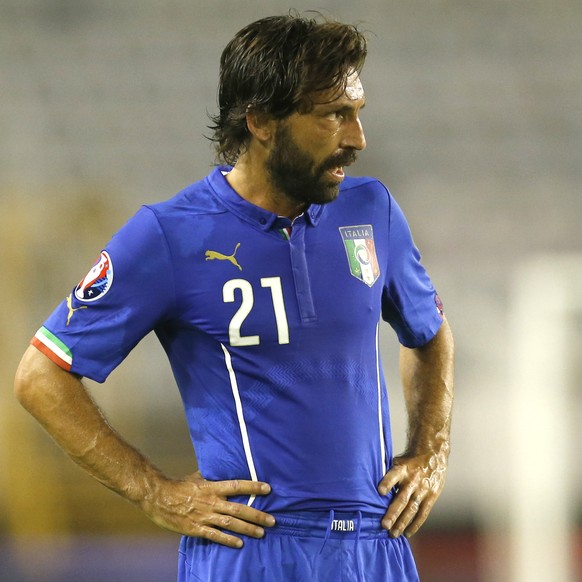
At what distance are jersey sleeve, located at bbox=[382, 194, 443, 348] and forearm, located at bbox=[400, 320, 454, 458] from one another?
1.3 inches

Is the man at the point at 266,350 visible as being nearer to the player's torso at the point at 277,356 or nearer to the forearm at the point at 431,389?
the player's torso at the point at 277,356

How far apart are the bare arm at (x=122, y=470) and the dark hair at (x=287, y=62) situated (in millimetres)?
537

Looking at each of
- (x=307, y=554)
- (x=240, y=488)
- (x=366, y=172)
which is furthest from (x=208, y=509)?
(x=366, y=172)

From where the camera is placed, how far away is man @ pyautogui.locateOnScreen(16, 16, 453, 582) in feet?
5.71

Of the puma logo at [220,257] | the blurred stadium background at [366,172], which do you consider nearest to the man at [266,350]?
the puma logo at [220,257]

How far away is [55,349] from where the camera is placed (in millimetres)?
1744

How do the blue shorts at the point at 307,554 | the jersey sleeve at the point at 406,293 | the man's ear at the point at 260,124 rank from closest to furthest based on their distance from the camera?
the blue shorts at the point at 307,554
the man's ear at the point at 260,124
the jersey sleeve at the point at 406,293

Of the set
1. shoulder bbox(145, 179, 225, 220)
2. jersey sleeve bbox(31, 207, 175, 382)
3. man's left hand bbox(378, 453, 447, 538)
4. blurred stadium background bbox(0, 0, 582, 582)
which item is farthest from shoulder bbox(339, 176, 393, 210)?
blurred stadium background bbox(0, 0, 582, 582)

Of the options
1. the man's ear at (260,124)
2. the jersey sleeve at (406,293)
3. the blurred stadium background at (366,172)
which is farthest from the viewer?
the blurred stadium background at (366,172)

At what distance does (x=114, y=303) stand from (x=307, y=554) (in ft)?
1.63

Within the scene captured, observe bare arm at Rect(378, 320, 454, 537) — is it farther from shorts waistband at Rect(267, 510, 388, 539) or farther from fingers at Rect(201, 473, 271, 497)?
fingers at Rect(201, 473, 271, 497)

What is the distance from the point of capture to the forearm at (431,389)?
199cm

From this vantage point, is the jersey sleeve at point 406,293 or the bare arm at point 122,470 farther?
the jersey sleeve at point 406,293

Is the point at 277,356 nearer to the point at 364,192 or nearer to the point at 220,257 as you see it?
the point at 220,257
